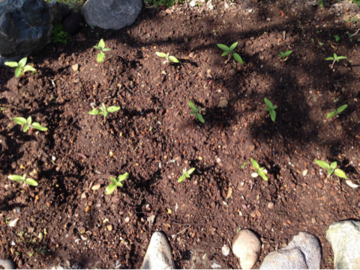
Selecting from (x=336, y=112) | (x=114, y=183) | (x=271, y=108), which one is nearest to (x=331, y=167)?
(x=336, y=112)

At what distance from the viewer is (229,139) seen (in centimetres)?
266

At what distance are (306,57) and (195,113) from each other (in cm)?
151

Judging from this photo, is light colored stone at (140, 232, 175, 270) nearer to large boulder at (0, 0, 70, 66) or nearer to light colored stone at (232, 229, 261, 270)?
light colored stone at (232, 229, 261, 270)

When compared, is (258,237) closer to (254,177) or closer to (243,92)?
(254,177)

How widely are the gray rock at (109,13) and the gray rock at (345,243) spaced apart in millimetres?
3241

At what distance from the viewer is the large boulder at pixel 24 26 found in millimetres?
2711

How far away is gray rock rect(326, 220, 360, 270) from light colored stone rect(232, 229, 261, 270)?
0.68 meters

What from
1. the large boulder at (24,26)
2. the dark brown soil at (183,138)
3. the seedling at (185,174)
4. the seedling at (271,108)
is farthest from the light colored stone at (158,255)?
the large boulder at (24,26)

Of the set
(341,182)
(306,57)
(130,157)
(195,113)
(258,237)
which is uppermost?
(306,57)

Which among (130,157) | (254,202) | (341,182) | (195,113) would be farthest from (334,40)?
(130,157)

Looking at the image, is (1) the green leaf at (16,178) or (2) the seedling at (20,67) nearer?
(1) the green leaf at (16,178)

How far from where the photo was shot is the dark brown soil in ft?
7.64

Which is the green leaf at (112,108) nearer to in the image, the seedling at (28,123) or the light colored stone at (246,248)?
the seedling at (28,123)

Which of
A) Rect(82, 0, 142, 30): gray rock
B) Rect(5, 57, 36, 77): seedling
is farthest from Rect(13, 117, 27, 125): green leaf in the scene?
Rect(82, 0, 142, 30): gray rock
